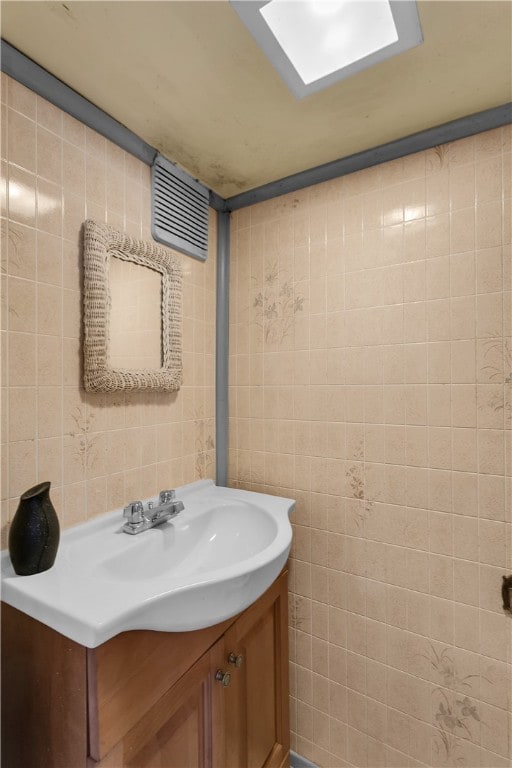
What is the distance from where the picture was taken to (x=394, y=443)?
118 centimetres

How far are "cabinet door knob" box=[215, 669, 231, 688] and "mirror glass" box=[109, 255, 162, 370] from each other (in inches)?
32.9

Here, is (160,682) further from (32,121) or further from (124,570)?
(32,121)

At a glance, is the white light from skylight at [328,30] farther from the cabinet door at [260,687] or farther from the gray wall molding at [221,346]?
the cabinet door at [260,687]

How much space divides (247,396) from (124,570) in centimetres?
76

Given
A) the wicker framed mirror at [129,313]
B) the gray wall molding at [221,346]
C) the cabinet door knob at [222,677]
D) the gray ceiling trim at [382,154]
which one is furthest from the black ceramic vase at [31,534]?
the gray ceiling trim at [382,154]

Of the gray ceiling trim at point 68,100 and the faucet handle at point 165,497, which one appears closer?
the gray ceiling trim at point 68,100

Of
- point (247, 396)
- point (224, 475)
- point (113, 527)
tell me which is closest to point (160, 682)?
point (113, 527)

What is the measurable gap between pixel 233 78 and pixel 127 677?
1353 mm

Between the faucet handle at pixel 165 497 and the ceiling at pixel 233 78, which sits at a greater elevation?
the ceiling at pixel 233 78

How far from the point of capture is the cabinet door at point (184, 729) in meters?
0.68

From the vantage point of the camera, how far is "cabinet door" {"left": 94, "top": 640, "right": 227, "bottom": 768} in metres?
0.68

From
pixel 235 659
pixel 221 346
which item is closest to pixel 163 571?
pixel 235 659

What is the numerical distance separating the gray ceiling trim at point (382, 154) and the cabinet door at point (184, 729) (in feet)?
4.85

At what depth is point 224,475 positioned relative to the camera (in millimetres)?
1525
